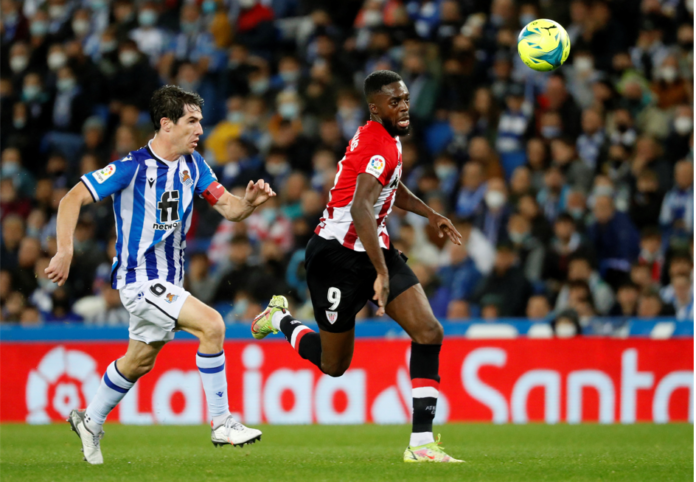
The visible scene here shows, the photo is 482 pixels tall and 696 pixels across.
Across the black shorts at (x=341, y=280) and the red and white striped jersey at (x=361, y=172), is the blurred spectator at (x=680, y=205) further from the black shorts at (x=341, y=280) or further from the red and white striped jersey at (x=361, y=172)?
the black shorts at (x=341, y=280)

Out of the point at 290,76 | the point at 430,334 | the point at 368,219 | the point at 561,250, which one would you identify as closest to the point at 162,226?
the point at 368,219

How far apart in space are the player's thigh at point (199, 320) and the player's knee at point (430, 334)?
1203 millimetres

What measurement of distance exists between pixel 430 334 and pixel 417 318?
0.40ft

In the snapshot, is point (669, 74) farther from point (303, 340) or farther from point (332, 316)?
point (332, 316)

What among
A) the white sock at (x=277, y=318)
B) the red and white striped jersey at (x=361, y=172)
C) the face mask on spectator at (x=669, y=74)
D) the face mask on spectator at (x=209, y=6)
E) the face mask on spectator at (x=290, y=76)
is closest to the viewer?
the red and white striped jersey at (x=361, y=172)

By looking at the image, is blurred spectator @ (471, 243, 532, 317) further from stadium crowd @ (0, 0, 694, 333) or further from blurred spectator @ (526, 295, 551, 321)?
blurred spectator @ (526, 295, 551, 321)

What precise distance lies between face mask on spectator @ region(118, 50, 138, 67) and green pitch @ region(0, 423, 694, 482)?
6241 millimetres

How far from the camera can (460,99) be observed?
13117 mm

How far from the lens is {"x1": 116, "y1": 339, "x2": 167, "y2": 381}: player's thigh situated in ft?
21.2

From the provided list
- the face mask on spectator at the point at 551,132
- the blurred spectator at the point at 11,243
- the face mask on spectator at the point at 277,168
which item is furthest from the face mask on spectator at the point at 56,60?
the face mask on spectator at the point at 551,132

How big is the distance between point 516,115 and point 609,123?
3.66ft

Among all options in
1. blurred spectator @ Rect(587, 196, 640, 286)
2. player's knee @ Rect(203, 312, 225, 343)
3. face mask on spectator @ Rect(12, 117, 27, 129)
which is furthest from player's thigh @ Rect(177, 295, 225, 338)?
face mask on spectator @ Rect(12, 117, 27, 129)

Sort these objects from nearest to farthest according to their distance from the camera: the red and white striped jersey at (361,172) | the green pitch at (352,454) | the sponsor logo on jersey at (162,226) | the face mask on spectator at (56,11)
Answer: the green pitch at (352,454) < the red and white striped jersey at (361,172) < the sponsor logo on jersey at (162,226) < the face mask on spectator at (56,11)

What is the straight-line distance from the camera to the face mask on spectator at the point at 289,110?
13.9 m
